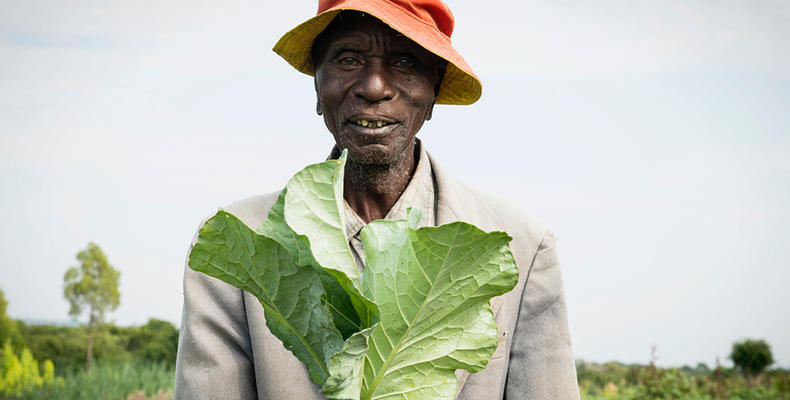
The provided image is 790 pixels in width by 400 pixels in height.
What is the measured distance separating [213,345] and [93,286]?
542 cm

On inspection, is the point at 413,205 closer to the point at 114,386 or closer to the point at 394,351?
the point at 394,351

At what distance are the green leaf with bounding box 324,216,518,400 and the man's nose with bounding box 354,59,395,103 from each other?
31.2 inches

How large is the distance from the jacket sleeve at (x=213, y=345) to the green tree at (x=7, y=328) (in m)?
5.38

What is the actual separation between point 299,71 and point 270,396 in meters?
1.03

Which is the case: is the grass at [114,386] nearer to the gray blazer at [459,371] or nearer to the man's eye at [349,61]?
the gray blazer at [459,371]

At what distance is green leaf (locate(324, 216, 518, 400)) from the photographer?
4.10 ft

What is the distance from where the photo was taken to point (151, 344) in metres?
7.07

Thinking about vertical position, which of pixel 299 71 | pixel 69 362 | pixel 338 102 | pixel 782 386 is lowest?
pixel 782 386

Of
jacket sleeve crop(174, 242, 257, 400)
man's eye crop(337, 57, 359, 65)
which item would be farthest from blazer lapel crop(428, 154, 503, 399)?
jacket sleeve crop(174, 242, 257, 400)

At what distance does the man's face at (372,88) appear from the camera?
6.70ft

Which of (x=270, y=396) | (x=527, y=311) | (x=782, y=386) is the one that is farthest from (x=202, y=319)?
(x=782, y=386)

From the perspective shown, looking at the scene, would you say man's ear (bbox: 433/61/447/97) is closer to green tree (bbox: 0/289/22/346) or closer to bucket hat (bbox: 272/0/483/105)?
bucket hat (bbox: 272/0/483/105)

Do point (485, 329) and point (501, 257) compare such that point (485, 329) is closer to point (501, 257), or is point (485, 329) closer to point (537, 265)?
point (501, 257)

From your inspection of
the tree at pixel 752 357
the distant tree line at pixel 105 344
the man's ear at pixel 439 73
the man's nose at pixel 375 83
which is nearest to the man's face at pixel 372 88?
the man's nose at pixel 375 83
